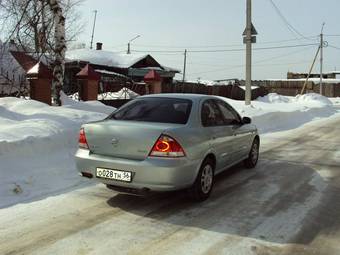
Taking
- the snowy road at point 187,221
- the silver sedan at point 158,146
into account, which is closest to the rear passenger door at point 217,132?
the silver sedan at point 158,146

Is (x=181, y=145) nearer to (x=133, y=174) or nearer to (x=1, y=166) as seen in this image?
(x=133, y=174)

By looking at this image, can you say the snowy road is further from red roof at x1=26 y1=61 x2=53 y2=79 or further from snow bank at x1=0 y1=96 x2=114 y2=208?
red roof at x1=26 y1=61 x2=53 y2=79

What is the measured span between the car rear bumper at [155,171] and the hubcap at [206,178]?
404 millimetres

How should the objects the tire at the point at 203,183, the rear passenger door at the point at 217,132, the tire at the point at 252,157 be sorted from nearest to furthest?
the tire at the point at 203,183
the rear passenger door at the point at 217,132
the tire at the point at 252,157

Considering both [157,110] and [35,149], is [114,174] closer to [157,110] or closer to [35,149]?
[157,110]

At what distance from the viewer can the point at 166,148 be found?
5.37 meters

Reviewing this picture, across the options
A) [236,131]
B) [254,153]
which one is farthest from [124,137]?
[254,153]

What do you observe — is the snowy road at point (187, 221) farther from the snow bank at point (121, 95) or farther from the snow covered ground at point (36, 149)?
the snow bank at point (121, 95)

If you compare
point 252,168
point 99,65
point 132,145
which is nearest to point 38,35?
point 252,168

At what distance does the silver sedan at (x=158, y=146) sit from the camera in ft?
17.6

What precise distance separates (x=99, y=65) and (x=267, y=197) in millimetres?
32077

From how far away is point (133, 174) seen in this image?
211 inches

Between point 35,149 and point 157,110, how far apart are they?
8.88ft

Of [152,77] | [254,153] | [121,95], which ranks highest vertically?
[152,77]
